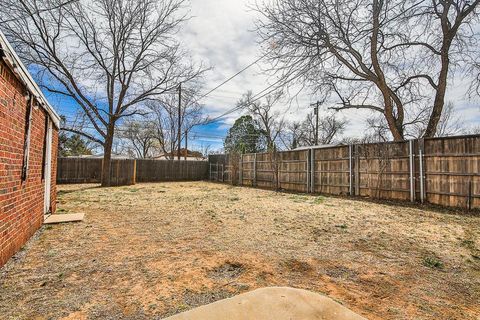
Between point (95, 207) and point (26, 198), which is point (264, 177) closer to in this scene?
point (95, 207)

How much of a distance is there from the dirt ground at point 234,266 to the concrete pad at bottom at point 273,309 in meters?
0.37

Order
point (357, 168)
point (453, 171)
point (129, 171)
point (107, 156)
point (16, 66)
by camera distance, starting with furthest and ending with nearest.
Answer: point (129, 171)
point (107, 156)
point (357, 168)
point (453, 171)
point (16, 66)

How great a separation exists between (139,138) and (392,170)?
30308 millimetres

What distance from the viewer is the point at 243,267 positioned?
288 centimetres

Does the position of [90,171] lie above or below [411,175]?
below

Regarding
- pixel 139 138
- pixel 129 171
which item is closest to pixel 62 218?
pixel 129 171

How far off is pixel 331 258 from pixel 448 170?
593 cm

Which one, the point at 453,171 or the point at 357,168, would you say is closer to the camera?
the point at 453,171

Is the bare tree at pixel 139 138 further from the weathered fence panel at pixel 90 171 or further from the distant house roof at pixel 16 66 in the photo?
the distant house roof at pixel 16 66

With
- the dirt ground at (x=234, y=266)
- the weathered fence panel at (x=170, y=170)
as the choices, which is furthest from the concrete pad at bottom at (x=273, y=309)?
the weathered fence panel at (x=170, y=170)

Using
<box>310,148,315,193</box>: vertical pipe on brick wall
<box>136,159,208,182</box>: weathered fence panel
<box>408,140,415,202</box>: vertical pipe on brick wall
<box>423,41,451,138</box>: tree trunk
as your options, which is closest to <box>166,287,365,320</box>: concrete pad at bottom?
<box>408,140,415,202</box>: vertical pipe on brick wall

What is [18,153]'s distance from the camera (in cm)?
309

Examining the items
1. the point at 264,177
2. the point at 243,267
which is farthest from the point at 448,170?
the point at 264,177

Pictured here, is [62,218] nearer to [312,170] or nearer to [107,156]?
[312,170]
